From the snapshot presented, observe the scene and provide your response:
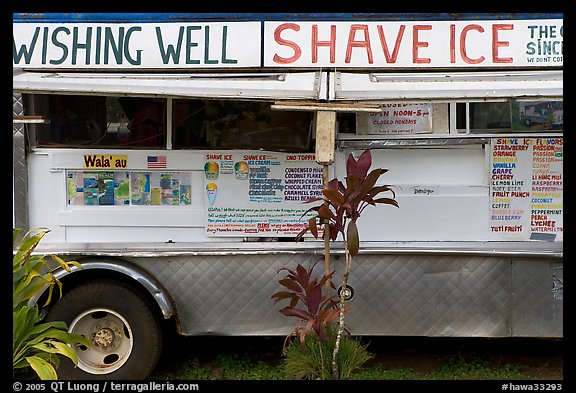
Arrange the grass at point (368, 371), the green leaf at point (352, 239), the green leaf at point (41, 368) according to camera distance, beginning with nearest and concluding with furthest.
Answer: the green leaf at point (41, 368)
the green leaf at point (352, 239)
the grass at point (368, 371)

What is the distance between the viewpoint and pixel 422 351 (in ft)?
19.5

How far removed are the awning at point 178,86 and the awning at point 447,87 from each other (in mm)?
217

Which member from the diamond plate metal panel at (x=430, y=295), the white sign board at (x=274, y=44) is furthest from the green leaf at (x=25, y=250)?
the diamond plate metal panel at (x=430, y=295)

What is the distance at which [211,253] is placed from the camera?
16.9ft

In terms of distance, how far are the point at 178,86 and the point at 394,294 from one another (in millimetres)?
2272

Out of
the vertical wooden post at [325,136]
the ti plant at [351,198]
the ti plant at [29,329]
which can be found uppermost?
the vertical wooden post at [325,136]

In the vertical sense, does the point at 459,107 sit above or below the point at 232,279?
above

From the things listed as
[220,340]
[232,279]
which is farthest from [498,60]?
[220,340]

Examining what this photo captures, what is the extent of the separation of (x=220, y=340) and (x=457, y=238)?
235 cm

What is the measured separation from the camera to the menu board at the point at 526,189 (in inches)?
203

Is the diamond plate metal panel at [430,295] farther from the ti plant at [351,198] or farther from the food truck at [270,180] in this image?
the ti plant at [351,198]

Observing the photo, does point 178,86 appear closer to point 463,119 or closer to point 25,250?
point 25,250

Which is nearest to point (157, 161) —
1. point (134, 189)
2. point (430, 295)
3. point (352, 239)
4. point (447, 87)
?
point (134, 189)
